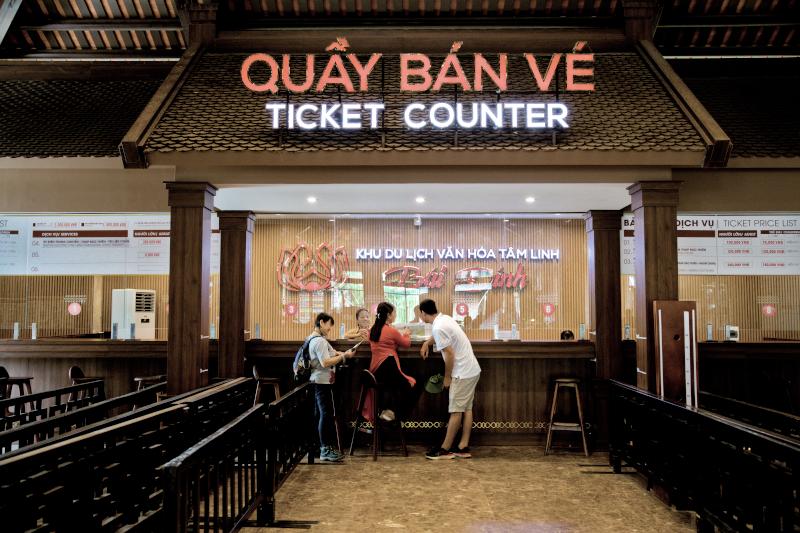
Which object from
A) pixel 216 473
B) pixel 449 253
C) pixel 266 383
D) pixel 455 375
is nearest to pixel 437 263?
pixel 449 253

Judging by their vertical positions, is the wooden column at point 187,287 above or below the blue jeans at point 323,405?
above

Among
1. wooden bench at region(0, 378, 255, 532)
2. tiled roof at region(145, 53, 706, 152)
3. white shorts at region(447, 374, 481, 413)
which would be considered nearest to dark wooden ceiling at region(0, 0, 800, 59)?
tiled roof at region(145, 53, 706, 152)

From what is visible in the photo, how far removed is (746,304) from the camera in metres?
10.9

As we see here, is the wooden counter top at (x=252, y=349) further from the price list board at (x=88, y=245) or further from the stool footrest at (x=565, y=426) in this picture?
the price list board at (x=88, y=245)

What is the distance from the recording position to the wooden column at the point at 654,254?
735 cm

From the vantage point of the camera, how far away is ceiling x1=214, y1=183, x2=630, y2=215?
8.10 meters

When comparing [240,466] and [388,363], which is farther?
[388,363]

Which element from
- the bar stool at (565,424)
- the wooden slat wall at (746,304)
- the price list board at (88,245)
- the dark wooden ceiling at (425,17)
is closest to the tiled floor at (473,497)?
the bar stool at (565,424)

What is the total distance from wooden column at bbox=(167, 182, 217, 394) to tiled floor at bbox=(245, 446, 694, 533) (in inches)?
75.6

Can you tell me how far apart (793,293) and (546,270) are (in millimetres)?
4416

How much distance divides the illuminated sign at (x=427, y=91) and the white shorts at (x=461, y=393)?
3316 millimetres

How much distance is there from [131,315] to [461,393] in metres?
6.03

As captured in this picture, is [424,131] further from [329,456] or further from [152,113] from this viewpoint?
[329,456]

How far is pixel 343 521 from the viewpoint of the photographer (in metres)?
5.51
